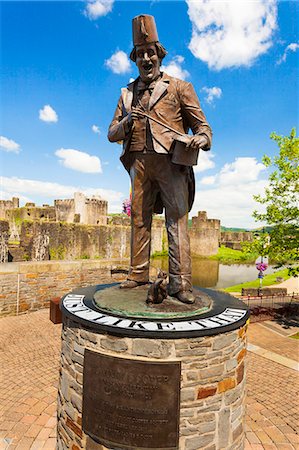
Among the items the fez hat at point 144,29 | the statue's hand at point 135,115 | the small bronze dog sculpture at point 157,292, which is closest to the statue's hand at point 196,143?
the statue's hand at point 135,115

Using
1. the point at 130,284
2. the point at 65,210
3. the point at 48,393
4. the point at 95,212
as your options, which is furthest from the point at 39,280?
the point at 95,212

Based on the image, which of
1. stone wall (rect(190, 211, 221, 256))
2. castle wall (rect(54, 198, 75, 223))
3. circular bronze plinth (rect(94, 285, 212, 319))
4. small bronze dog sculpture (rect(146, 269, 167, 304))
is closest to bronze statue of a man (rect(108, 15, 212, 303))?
circular bronze plinth (rect(94, 285, 212, 319))

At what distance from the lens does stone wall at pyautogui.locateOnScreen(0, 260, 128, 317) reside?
32.8 ft

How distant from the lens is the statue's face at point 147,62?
4.18m

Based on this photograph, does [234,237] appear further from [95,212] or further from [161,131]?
[161,131]

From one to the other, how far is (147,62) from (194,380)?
13.1 ft

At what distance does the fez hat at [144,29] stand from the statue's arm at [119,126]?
2.95ft

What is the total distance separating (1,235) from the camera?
1584 cm

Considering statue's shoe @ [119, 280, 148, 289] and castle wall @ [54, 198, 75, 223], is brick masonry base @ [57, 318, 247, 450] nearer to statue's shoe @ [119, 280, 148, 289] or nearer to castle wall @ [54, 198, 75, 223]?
statue's shoe @ [119, 280, 148, 289]

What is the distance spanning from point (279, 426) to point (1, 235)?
14.8 metres

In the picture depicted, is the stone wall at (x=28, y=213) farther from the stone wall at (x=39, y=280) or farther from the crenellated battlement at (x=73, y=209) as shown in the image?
the stone wall at (x=39, y=280)

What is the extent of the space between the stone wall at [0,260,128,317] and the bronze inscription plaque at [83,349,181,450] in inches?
310

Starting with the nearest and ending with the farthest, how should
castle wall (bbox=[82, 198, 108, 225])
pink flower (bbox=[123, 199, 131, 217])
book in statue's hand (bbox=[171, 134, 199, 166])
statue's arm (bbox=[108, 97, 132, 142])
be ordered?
book in statue's hand (bbox=[171, 134, 199, 166]) → statue's arm (bbox=[108, 97, 132, 142]) → pink flower (bbox=[123, 199, 131, 217]) → castle wall (bbox=[82, 198, 108, 225])

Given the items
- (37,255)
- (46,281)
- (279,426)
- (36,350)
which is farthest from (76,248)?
(279,426)
